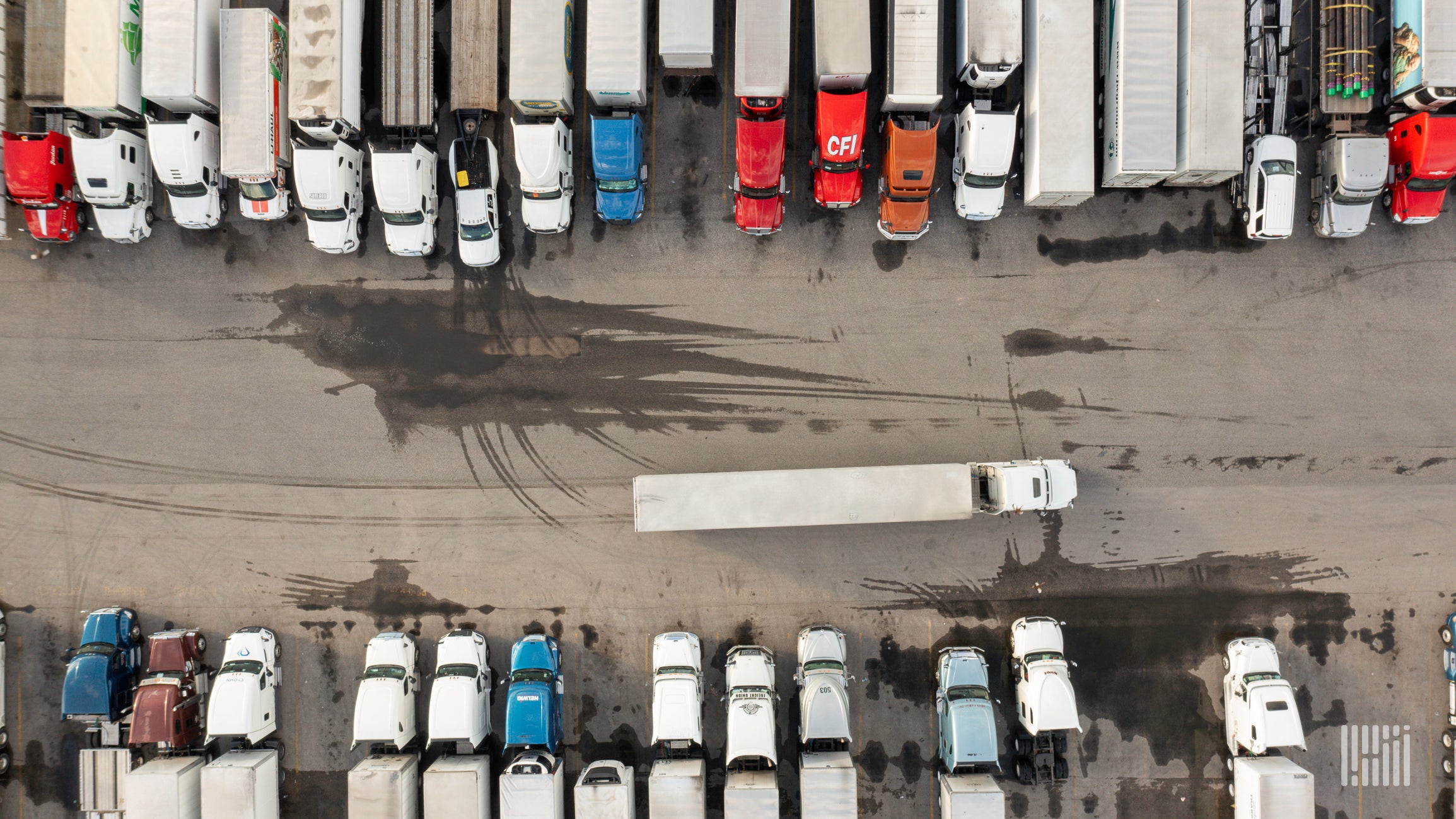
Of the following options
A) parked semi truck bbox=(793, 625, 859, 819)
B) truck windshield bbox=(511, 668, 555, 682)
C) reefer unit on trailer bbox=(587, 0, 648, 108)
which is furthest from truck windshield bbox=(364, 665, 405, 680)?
reefer unit on trailer bbox=(587, 0, 648, 108)

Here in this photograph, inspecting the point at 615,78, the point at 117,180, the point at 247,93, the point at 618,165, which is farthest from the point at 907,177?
the point at 117,180

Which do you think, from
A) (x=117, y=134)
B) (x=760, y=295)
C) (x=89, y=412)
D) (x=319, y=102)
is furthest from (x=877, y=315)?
(x=89, y=412)

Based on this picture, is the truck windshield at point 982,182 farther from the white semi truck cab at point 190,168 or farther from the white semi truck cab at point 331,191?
the white semi truck cab at point 190,168

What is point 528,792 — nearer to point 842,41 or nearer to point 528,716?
point 528,716

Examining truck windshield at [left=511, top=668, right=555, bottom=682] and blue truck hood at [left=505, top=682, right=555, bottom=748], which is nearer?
blue truck hood at [left=505, top=682, right=555, bottom=748]

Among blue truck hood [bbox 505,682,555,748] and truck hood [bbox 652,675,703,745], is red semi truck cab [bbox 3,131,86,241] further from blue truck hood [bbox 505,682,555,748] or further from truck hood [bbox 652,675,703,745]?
truck hood [bbox 652,675,703,745]

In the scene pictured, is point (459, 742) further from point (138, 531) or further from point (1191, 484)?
point (1191, 484)

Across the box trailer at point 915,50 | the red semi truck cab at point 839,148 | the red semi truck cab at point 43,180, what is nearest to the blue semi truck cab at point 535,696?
the red semi truck cab at point 839,148

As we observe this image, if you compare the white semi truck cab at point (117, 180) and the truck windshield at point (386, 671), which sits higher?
the white semi truck cab at point (117, 180)
